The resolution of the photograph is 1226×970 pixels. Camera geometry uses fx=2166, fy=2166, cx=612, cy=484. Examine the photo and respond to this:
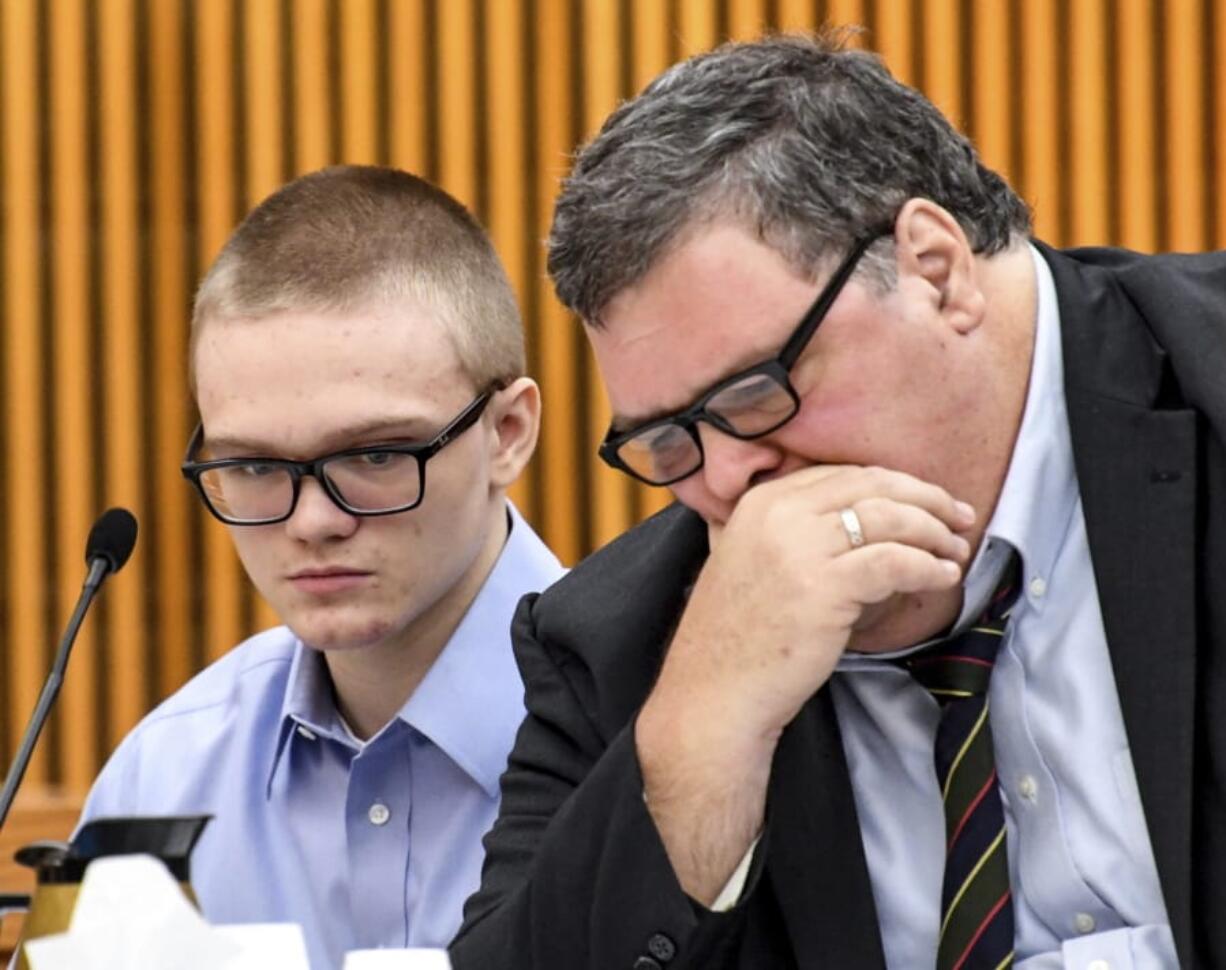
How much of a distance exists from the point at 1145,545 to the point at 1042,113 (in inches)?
76.9

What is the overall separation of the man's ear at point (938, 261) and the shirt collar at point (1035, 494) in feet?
0.36

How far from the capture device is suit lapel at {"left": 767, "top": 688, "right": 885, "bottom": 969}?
71.4 inches

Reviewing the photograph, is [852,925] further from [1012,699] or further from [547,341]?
[547,341]

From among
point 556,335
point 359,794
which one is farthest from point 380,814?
point 556,335

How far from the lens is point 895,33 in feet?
12.0

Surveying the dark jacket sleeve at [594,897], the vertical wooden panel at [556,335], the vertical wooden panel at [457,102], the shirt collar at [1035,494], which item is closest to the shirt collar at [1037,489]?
the shirt collar at [1035,494]

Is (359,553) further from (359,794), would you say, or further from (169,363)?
(169,363)

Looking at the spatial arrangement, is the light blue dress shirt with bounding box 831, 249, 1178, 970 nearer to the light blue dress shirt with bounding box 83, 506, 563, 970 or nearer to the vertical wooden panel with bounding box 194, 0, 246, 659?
the light blue dress shirt with bounding box 83, 506, 563, 970

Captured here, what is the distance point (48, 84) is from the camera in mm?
3594

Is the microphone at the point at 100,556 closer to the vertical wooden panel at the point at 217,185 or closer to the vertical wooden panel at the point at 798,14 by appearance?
the vertical wooden panel at the point at 217,185

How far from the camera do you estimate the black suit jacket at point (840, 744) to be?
5.65ft

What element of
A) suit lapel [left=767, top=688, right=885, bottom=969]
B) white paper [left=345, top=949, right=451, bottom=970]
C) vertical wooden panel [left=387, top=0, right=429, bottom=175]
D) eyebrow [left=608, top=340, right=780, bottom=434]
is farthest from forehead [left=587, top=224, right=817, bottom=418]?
vertical wooden panel [left=387, top=0, right=429, bottom=175]

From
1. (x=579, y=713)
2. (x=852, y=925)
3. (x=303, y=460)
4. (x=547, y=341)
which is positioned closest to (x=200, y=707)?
(x=303, y=460)

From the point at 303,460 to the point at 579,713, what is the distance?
42cm
